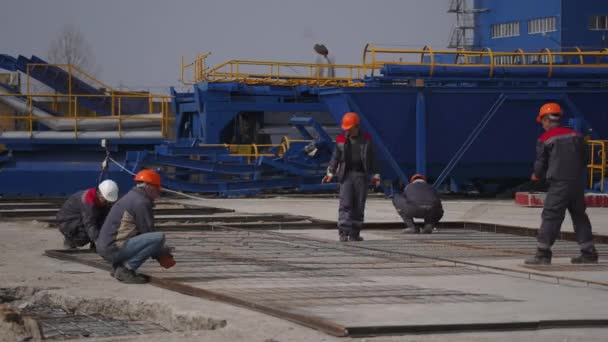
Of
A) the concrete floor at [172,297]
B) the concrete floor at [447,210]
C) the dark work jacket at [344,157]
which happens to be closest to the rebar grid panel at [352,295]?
the concrete floor at [172,297]

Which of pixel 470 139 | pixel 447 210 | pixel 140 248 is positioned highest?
pixel 470 139

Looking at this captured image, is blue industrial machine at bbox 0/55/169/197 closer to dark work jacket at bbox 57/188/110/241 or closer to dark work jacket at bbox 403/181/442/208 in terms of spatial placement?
dark work jacket at bbox 403/181/442/208

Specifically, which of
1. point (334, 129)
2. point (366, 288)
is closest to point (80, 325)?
point (366, 288)

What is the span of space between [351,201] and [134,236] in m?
5.16

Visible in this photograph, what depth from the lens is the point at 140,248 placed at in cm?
1090

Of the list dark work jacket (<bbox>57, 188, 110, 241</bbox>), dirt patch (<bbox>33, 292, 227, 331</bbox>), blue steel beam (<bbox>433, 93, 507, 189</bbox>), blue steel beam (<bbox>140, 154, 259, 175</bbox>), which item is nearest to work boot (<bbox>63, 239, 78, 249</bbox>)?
dark work jacket (<bbox>57, 188, 110, 241</bbox>)

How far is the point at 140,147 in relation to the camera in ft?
111

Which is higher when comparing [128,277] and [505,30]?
[505,30]

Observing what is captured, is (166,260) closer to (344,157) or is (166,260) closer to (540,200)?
(344,157)

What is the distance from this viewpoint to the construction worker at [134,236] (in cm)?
1090

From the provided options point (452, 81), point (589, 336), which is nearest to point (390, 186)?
point (452, 81)

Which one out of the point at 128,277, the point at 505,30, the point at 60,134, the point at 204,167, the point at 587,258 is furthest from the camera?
the point at 505,30

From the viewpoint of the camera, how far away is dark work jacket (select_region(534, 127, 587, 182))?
40.4 feet

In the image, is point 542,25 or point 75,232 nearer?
point 75,232
